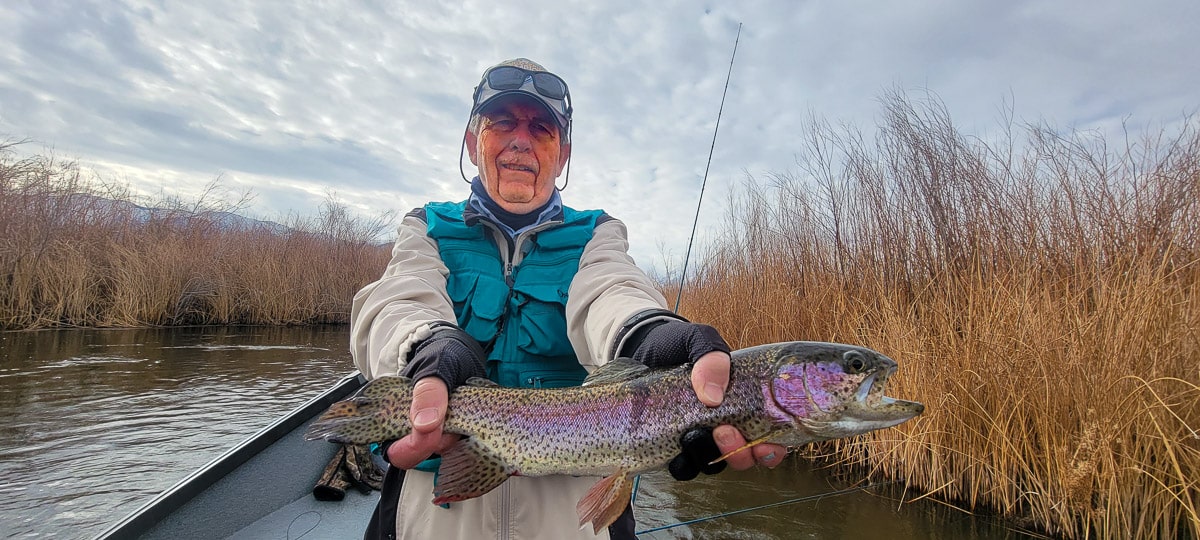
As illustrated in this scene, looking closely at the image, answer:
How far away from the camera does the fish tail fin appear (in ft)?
5.52

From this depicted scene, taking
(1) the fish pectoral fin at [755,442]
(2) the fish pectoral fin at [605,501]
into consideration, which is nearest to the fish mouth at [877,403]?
(1) the fish pectoral fin at [755,442]

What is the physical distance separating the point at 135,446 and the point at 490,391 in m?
5.51

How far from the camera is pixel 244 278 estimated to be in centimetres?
1577

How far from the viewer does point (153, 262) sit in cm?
1377

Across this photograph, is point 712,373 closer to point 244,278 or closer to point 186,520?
point 186,520

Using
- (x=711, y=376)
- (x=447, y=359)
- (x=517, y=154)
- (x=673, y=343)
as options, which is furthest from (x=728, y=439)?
(x=517, y=154)

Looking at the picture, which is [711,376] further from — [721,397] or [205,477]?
[205,477]

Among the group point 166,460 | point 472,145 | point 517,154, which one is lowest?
point 166,460

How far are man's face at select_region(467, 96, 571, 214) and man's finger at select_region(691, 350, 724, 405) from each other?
103cm

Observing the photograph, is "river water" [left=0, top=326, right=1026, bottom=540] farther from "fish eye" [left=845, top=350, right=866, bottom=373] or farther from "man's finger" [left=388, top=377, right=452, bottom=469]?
"man's finger" [left=388, top=377, right=452, bottom=469]

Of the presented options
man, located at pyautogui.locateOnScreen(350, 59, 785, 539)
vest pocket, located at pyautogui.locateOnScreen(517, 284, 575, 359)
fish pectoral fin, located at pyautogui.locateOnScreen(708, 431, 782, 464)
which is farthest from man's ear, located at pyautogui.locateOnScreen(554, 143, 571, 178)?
fish pectoral fin, located at pyautogui.locateOnScreen(708, 431, 782, 464)

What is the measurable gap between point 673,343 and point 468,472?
2.42ft

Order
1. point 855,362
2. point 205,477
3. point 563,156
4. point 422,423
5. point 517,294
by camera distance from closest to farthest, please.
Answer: point 422,423 → point 855,362 → point 517,294 → point 563,156 → point 205,477

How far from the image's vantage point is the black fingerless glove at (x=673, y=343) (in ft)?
5.69
